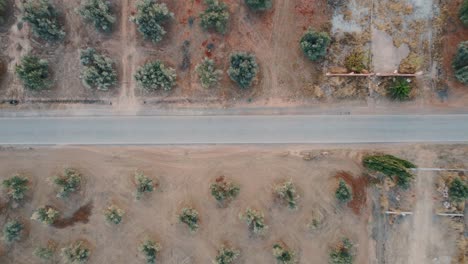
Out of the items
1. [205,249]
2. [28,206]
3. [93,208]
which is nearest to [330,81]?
[205,249]

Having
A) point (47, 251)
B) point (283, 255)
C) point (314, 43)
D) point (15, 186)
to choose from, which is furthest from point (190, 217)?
point (314, 43)

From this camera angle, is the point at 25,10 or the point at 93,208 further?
the point at 93,208

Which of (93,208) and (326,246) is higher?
(93,208)

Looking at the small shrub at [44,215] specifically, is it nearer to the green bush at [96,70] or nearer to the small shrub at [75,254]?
the small shrub at [75,254]

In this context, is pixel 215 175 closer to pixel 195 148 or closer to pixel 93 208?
pixel 195 148

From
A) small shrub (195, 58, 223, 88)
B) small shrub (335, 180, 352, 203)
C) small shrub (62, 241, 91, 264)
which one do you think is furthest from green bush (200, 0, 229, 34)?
small shrub (62, 241, 91, 264)

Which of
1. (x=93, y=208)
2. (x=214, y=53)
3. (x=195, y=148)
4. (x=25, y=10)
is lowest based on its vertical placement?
(x=93, y=208)

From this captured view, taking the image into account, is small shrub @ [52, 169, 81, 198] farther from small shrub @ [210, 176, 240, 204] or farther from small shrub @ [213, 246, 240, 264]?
small shrub @ [213, 246, 240, 264]
